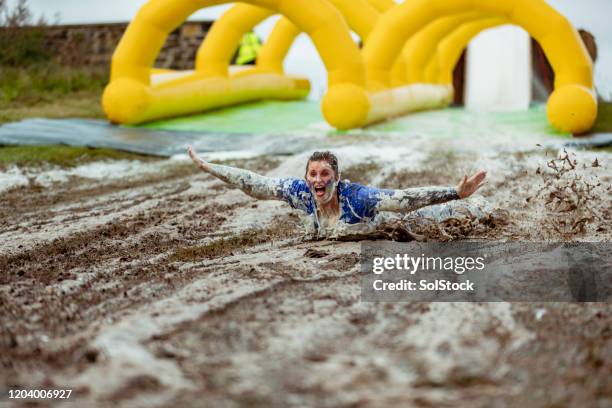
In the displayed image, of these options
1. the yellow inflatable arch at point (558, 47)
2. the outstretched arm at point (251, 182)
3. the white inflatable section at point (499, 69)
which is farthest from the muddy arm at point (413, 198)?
the white inflatable section at point (499, 69)

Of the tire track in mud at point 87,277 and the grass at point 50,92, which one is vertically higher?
the grass at point 50,92

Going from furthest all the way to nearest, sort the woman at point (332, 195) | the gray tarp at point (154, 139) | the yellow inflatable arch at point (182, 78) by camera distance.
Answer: the yellow inflatable arch at point (182, 78) < the gray tarp at point (154, 139) < the woman at point (332, 195)

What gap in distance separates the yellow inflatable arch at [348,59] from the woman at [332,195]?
14.3ft

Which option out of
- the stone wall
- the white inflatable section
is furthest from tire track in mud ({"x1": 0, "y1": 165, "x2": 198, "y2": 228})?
the stone wall

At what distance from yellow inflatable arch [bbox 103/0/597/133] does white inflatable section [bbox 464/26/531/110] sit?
1.76 m

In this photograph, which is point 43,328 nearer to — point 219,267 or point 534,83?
point 219,267

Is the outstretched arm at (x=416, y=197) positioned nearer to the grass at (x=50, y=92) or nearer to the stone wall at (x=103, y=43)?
the grass at (x=50, y=92)

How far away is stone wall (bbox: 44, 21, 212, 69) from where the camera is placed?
14.4 meters

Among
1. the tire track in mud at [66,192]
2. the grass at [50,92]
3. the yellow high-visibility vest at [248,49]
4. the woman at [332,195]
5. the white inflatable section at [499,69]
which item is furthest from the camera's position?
the yellow high-visibility vest at [248,49]

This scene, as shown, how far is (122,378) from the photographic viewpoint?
2039 millimetres

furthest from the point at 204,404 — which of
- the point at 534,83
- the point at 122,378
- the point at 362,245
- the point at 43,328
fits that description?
Result: the point at 534,83

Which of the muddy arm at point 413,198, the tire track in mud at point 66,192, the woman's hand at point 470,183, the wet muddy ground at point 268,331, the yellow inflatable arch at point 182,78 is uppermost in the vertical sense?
the yellow inflatable arch at point 182,78

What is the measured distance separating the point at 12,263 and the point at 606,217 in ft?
11.0

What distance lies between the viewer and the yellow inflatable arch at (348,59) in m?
7.95
